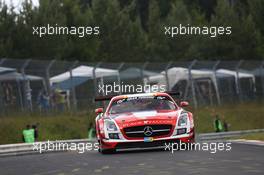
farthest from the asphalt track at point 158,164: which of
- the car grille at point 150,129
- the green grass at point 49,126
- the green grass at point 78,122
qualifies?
the green grass at point 78,122

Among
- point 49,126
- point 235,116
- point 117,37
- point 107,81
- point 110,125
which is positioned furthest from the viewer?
point 117,37

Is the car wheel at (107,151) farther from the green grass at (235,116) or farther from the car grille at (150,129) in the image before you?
the green grass at (235,116)

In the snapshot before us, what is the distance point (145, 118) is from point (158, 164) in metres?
3.37

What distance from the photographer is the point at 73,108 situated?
36.2 metres

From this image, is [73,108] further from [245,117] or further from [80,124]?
[245,117]

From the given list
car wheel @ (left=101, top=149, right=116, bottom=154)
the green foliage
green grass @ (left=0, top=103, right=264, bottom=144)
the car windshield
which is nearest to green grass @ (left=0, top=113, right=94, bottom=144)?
green grass @ (left=0, top=103, right=264, bottom=144)

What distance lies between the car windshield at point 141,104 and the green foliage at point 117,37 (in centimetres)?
2679

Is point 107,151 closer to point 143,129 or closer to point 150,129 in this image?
point 143,129

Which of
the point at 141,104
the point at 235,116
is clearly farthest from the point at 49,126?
the point at 141,104

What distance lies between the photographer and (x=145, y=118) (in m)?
17.5

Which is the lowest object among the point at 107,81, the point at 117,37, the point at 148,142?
the point at 148,142

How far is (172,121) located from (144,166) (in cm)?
365

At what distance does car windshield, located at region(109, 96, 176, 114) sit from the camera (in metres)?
18.6

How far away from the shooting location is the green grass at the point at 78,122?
107 feet
